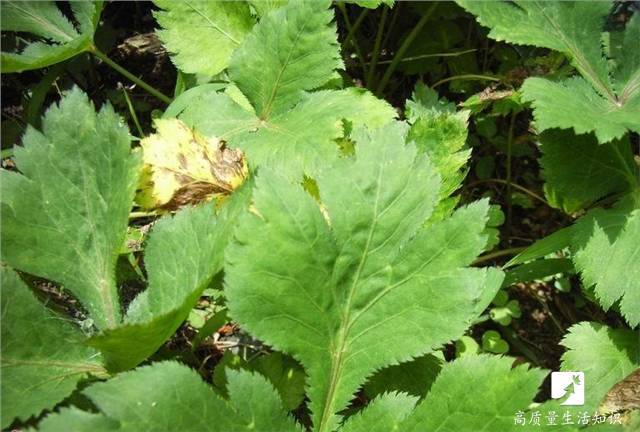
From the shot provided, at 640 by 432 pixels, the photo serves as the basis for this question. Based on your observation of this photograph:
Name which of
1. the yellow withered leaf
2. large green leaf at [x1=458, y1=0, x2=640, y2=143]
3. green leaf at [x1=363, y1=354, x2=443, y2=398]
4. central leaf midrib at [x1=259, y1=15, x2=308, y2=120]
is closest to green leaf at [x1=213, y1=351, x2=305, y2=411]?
green leaf at [x1=363, y1=354, x2=443, y2=398]

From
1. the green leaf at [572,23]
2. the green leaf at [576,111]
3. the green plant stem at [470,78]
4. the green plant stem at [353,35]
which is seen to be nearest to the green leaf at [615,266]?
the green leaf at [576,111]

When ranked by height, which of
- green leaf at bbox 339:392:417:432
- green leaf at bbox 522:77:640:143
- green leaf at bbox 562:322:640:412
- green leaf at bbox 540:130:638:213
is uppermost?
green leaf at bbox 522:77:640:143

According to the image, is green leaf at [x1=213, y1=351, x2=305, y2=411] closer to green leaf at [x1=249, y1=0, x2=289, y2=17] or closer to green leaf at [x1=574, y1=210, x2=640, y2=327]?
green leaf at [x1=574, y1=210, x2=640, y2=327]

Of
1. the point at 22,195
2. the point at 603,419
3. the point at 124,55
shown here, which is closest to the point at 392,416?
the point at 603,419

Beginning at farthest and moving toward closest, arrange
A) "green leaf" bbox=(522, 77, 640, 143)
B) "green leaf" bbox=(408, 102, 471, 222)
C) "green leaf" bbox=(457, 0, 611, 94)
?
"green leaf" bbox=(457, 0, 611, 94), "green leaf" bbox=(408, 102, 471, 222), "green leaf" bbox=(522, 77, 640, 143)

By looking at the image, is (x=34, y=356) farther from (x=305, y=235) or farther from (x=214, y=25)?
(x=214, y=25)

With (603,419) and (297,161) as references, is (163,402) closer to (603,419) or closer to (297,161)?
(297,161)

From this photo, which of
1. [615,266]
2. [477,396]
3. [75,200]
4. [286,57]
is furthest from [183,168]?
[615,266]

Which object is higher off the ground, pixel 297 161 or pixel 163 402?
pixel 297 161
